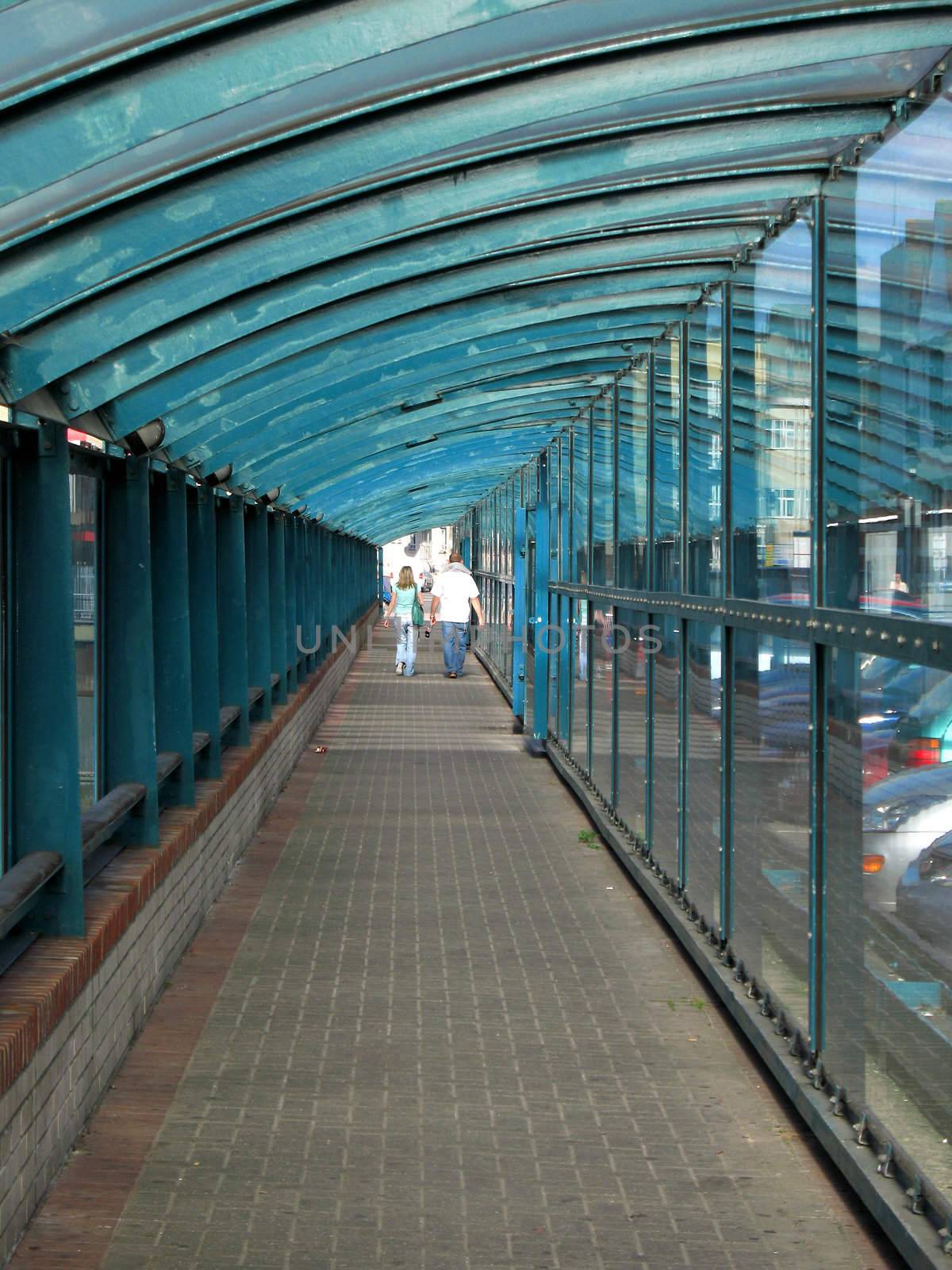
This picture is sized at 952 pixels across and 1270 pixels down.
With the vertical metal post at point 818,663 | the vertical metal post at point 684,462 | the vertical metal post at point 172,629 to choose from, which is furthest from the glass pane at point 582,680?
the vertical metal post at point 818,663

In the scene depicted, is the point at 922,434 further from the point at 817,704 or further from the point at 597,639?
the point at 597,639

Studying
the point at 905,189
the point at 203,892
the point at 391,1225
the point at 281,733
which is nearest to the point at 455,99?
the point at 905,189

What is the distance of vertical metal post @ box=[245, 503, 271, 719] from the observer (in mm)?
12359

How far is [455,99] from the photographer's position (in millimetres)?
4254

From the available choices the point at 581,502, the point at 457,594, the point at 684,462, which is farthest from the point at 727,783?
the point at 457,594

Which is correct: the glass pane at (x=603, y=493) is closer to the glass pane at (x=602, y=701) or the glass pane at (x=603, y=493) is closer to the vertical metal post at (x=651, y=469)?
the glass pane at (x=602, y=701)

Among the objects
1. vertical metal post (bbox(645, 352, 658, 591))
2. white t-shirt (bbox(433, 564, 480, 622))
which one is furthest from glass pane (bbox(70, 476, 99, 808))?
white t-shirt (bbox(433, 564, 480, 622))

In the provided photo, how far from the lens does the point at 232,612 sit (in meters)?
10.7

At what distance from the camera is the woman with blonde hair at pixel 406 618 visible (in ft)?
80.4

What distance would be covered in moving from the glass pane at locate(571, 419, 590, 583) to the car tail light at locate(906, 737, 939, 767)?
26.4 feet

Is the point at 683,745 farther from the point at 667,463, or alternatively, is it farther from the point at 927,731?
the point at 927,731

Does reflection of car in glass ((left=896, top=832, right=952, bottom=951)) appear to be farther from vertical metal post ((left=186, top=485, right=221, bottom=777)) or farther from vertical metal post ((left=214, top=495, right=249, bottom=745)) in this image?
vertical metal post ((left=214, top=495, right=249, bottom=745))

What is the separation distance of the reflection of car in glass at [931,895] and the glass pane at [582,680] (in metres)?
7.73

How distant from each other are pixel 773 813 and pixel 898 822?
4.98ft
